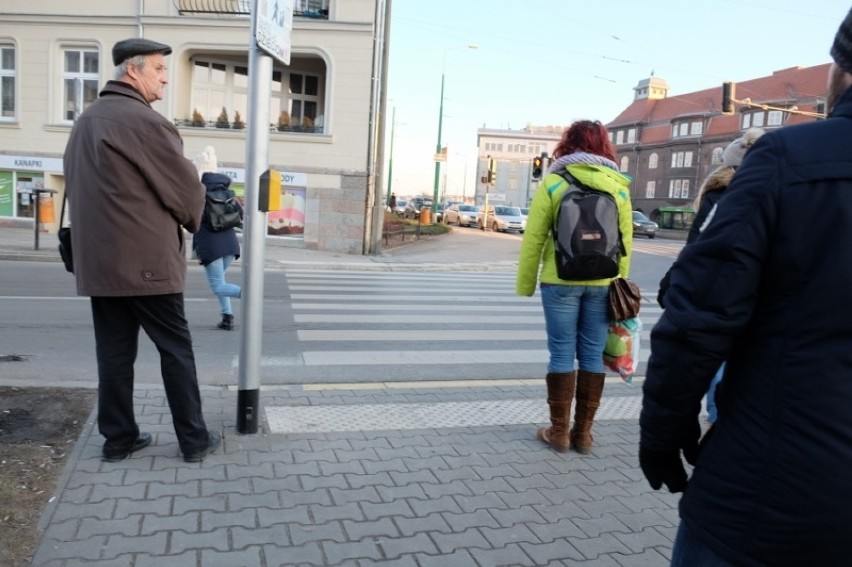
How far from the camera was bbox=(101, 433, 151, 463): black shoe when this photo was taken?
3635mm

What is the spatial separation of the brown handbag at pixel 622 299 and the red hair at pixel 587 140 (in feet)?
2.47

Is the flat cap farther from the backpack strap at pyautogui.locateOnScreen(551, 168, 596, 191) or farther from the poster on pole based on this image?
the backpack strap at pyautogui.locateOnScreen(551, 168, 596, 191)

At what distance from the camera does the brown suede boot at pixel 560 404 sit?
4.17 m

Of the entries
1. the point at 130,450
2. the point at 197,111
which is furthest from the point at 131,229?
the point at 197,111

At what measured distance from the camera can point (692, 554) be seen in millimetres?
1687

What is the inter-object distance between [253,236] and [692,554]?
2.98m

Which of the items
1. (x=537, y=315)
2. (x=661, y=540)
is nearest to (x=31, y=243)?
(x=537, y=315)

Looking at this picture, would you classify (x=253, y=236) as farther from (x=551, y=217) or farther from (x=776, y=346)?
(x=776, y=346)

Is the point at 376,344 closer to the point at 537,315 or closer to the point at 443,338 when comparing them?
the point at 443,338

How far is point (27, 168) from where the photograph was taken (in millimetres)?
19969

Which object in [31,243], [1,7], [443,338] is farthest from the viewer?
[1,7]

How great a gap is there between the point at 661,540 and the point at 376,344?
4.44 metres

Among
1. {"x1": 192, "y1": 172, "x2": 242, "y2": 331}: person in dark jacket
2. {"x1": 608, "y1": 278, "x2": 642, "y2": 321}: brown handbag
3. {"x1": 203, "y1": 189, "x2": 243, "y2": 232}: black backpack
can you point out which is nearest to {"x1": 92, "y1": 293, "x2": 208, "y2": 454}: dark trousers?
{"x1": 608, "y1": 278, "x2": 642, "y2": 321}: brown handbag

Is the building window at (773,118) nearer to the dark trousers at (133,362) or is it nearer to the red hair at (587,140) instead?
the red hair at (587,140)
